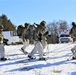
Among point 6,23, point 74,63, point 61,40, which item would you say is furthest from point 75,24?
point 6,23

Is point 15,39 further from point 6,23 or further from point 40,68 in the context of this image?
point 40,68

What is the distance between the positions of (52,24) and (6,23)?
14303 mm

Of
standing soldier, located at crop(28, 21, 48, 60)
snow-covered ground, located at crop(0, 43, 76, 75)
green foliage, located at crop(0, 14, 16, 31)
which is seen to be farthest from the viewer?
green foliage, located at crop(0, 14, 16, 31)

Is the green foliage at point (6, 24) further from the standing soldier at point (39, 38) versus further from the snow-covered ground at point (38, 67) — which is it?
the snow-covered ground at point (38, 67)

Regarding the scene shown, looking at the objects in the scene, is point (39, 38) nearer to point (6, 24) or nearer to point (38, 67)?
point (38, 67)

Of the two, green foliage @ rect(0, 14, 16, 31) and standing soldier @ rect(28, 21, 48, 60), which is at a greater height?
green foliage @ rect(0, 14, 16, 31)

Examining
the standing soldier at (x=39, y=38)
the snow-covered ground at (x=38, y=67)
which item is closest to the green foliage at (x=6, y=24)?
the standing soldier at (x=39, y=38)

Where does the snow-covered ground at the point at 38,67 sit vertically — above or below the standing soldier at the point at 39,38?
below

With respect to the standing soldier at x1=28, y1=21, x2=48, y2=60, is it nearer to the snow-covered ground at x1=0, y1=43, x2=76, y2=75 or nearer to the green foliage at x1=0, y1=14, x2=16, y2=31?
the snow-covered ground at x1=0, y1=43, x2=76, y2=75

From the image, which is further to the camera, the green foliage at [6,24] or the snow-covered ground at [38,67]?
the green foliage at [6,24]

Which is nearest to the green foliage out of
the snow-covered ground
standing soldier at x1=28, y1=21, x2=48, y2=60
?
standing soldier at x1=28, y1=21, x2=48, y2=60

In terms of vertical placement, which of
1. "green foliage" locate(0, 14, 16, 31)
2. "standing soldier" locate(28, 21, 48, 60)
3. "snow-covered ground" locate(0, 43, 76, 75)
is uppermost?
"green foliage" locate(0, 14, 16, 31)

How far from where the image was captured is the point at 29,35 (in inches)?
846

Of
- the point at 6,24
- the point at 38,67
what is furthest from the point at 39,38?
the point at 6,24
